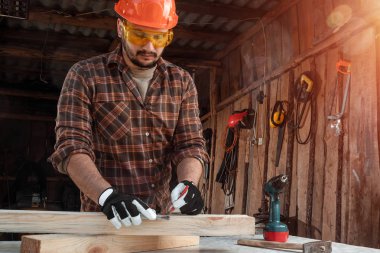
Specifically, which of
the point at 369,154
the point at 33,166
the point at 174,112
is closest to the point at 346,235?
the point at 369,154

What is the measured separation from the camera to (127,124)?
9.98 ft

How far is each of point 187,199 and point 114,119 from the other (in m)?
0.81

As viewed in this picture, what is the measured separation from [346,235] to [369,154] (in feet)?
3.30

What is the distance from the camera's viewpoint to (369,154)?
204 inches

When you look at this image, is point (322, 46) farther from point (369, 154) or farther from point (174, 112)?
point (174, 112)

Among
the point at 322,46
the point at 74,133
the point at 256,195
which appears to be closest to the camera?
the point at 74,133

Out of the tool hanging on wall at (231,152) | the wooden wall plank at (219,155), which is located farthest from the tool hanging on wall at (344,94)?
the wooden wall plank at (219,155)

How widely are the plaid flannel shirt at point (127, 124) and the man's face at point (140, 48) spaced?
0.15 metres

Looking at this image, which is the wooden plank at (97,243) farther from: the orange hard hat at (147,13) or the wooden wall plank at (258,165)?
the wooden wall plank at (258,165)

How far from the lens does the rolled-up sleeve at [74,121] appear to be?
273cm

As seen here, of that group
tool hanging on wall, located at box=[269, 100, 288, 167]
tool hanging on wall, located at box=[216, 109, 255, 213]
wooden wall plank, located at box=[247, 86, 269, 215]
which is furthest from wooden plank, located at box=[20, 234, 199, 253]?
tool hanging on wall, located at box=[216, 109, 255, 213]

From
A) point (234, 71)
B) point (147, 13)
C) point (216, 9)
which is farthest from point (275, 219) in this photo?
point (234, 71)

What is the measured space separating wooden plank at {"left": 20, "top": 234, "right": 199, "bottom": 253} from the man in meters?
0.39

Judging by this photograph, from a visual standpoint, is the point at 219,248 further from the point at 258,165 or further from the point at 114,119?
the point at 258,165
